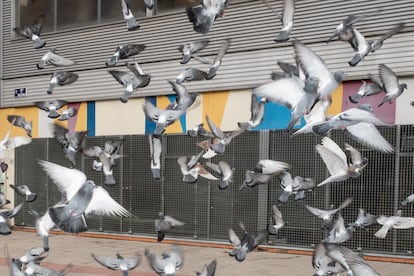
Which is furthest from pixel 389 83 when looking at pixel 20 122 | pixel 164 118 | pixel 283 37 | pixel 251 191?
pixel 20 122

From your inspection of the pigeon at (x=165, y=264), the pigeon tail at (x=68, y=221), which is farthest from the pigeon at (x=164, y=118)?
the pigeon tail at (x=68, y=221)

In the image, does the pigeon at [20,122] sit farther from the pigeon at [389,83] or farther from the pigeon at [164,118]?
the pigeon at [389,83]

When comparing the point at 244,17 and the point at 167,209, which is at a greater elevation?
the point at 244,17

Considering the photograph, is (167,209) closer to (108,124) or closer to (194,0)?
(108,124)

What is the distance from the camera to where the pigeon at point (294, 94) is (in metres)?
5.39

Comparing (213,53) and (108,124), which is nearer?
(213,53)

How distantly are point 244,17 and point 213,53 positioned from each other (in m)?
0.97

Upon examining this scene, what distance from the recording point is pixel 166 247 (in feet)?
41.9

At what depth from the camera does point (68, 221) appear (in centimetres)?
542

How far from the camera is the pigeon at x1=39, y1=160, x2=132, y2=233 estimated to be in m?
5.46

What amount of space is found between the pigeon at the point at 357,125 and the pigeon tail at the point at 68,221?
2.26m

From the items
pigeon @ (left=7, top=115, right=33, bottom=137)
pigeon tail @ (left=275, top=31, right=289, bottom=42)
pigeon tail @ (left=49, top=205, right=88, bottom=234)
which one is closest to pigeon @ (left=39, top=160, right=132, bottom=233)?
pigeon tail @ (left=49, top=205, right=88, bottom=234)

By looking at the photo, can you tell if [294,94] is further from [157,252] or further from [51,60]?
[157,252]

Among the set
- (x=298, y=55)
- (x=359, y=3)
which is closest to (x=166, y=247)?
(x=359, y=3)
